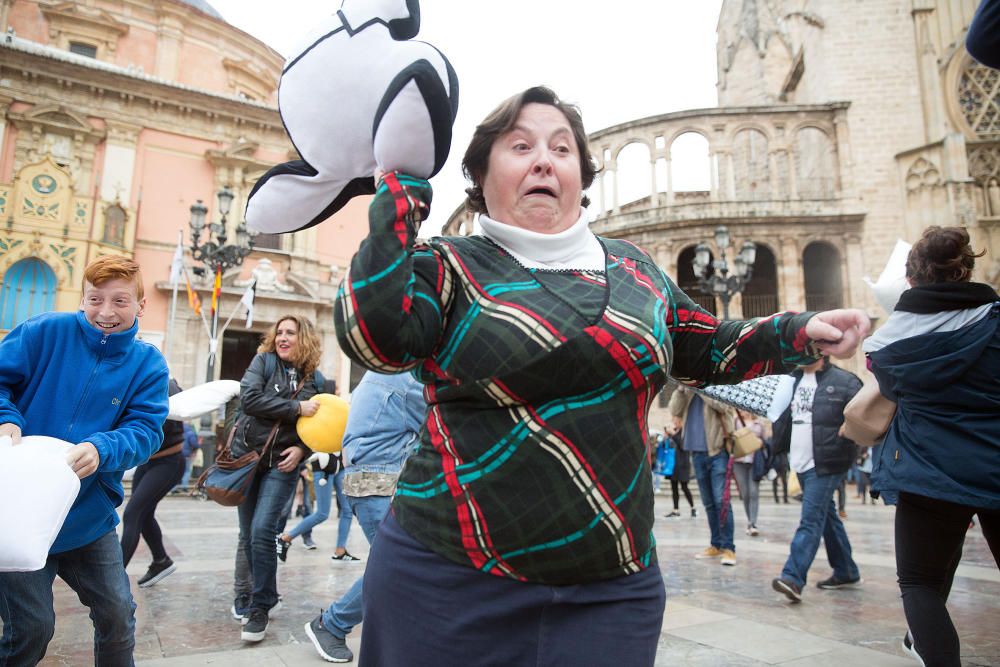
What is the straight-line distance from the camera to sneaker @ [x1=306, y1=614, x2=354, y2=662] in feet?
11.1

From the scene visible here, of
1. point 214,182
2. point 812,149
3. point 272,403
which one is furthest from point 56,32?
point 812,149

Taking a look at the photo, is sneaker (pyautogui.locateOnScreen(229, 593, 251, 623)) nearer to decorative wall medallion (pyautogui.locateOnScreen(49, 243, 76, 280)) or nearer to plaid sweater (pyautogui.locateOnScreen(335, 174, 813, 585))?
plaid sweater (pyautogui.locateOnScreen(335, 174, 813, 585))

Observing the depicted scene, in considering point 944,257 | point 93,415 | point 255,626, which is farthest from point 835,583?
point 93,415

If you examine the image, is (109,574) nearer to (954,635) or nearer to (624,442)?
(624,442)

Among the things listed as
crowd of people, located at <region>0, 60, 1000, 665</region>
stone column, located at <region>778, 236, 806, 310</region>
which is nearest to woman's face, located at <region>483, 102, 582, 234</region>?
crowd of people, located at <region>0, 60, 1000, 665</region>

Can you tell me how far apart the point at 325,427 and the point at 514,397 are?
120 inches

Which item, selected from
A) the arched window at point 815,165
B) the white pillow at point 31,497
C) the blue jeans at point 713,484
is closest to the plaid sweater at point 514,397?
the white pillow at point 31,497

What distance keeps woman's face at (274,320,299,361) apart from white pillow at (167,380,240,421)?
368 millimetres

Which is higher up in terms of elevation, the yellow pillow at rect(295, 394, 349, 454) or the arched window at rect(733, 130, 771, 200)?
the arched window at rect(733, 130, 771, 200)

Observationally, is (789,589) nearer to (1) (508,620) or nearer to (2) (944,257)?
(2) (944,257)

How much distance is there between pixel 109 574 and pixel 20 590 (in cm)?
32

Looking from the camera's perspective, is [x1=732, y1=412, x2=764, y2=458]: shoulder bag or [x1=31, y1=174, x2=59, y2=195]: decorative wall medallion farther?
[x1=31, y1=174, x2=59, y2=195]: decorative wall medallion

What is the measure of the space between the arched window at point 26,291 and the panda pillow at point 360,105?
18.9m

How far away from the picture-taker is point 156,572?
503cm
